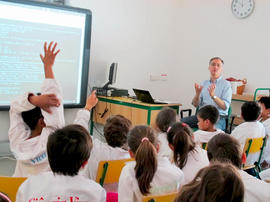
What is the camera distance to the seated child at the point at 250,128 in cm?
275

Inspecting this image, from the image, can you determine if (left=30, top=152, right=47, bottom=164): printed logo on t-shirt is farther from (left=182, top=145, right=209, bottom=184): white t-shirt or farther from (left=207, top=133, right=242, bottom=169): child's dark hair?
(left=207, top=133, right=242, bottom=169): child's dark hair

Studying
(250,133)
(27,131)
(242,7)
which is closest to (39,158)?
(27,131)

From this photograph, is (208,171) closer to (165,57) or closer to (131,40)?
(131,40)

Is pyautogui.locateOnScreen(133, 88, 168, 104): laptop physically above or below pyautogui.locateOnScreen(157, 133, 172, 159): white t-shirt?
above

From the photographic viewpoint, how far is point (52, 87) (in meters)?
1.67

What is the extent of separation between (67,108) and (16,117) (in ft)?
8.13

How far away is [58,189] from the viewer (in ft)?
4.01

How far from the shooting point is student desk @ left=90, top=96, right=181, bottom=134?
12.6ft

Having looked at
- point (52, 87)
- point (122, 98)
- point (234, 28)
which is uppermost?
point (234, 28)

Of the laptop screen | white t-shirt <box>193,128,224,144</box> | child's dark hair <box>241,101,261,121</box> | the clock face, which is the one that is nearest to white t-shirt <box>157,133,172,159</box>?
white t-shirt <box>193,128,224,144</box>

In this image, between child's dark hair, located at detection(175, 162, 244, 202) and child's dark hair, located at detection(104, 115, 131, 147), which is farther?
child's dark hair, located at detection(104, 115, 131, 147)

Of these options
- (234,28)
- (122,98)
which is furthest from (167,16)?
(122,98)

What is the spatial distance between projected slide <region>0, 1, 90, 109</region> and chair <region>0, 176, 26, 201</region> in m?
2.47

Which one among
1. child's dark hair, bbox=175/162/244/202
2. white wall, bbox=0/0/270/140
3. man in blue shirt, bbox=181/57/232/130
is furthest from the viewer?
white wall, bbox=0/0/270/140
